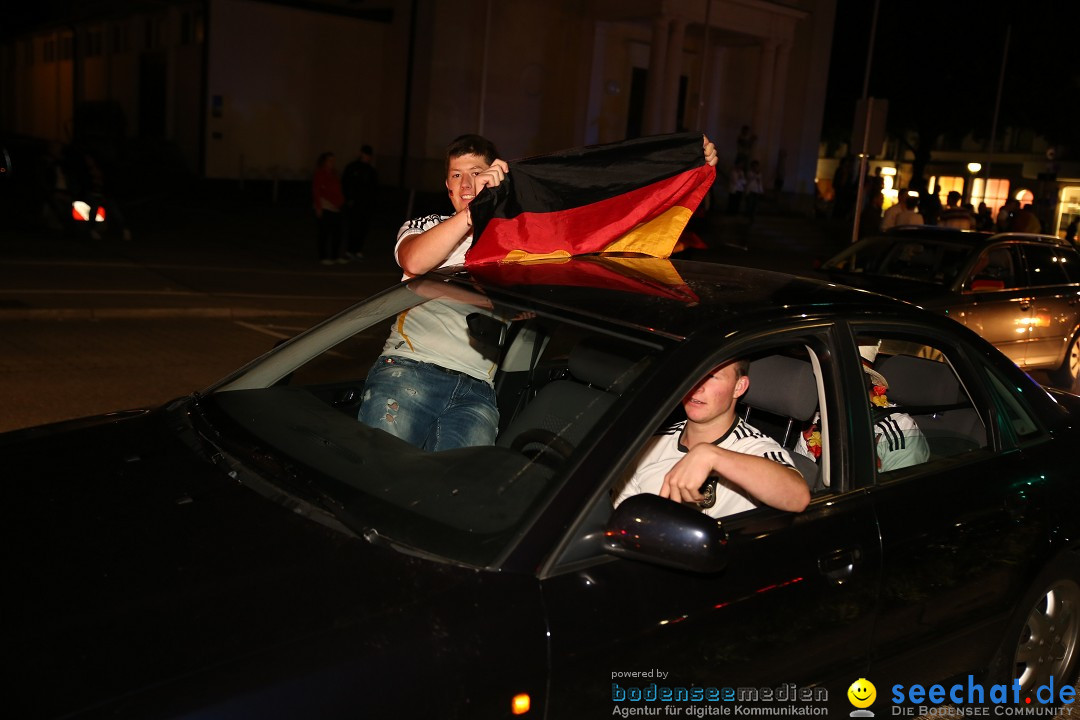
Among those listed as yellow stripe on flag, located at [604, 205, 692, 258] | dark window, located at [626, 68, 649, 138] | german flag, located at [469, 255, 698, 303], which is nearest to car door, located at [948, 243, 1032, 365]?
yellow stripe on flag, located at [604, 205, 692, 258]

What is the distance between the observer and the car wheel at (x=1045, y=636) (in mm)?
3447

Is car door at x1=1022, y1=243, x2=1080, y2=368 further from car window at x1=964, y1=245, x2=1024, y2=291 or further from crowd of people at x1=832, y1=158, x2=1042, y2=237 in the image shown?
crowd of people at x1=832, y1=158, x2=1042, y2=237

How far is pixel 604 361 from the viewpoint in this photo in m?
2.92

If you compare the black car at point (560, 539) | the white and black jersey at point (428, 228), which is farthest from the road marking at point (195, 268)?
the black car at point (560, 539)

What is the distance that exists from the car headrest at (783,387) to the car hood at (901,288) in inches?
225

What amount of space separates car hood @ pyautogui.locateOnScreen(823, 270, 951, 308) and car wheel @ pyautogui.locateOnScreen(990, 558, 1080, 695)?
5327 millimetres

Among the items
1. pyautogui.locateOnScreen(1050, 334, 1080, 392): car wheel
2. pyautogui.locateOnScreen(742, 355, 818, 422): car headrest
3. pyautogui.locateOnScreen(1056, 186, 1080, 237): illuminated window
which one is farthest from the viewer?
pyautogui.locateOnScreen(1056, 186, 1080, 237): illuminated window

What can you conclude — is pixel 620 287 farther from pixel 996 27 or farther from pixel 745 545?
pixel 996 27

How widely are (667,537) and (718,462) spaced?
1.64 ft

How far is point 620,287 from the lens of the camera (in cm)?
313

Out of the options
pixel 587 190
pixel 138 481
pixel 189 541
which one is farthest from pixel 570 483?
pixel 587 190

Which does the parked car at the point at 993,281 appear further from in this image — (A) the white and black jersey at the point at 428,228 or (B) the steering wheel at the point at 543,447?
(B) the steering wheel at the point at 543,447

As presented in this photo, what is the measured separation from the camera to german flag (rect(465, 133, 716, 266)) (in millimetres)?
3770

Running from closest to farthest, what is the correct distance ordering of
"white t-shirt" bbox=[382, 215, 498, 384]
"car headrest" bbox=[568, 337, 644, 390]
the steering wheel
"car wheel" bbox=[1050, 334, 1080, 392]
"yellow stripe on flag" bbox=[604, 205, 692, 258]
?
the steering wheel, "car headrest" bbox=[568, 337, 644, 390], "white t-shirt" bbox=[382, 215, 498, 384], "yellow stripe on flag" bbox=[604, 205, 692, 258], "car wheel" bbox=[1050, 334, 1080, 392]
